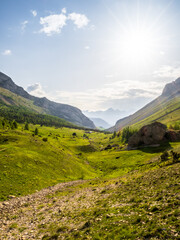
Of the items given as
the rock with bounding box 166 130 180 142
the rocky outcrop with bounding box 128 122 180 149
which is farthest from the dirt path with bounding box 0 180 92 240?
the rock with bounding box 166 130 180 142

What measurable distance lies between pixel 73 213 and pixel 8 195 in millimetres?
15842

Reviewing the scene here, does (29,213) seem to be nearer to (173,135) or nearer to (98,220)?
(98,220)

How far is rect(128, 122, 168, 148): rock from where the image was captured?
9225 centimetres

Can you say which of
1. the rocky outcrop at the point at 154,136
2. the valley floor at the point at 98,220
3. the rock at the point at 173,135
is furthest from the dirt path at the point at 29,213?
the rock at the point at 173,135

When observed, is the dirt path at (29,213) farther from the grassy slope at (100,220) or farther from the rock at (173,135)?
the rock at (173,135)

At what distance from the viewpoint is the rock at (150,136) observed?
303 ft

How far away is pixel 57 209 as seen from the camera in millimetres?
23922

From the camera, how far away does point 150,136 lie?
313ft

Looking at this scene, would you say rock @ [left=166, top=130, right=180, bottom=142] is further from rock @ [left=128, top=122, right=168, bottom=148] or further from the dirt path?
the dirt path

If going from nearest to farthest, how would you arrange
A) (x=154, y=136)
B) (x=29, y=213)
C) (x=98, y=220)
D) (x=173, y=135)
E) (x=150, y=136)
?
(x=98, y=220)
(x=29, y=213)
(x=173, y=135)
(x=154, y=136)
(x=150, y=136)

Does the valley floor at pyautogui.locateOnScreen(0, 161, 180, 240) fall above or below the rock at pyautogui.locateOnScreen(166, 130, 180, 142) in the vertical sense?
below

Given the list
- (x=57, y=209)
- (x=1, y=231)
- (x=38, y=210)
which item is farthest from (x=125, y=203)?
(x=1, y=231)

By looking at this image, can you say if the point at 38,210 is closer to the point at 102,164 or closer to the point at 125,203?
the point at 125,203

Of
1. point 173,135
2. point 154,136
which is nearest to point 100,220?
point 154,136
